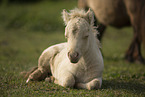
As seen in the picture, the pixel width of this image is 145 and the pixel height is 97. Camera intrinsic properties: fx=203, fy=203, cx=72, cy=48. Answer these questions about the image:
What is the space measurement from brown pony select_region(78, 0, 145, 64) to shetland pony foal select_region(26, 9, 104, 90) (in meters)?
2.79

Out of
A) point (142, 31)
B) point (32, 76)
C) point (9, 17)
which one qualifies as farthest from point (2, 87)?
point (9, 17)

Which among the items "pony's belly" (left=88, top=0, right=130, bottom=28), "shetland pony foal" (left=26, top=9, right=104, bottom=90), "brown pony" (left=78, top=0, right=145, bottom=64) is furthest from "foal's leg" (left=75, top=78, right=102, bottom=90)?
"pony's belly" (left=88, top=0, right=130, bottom=28)

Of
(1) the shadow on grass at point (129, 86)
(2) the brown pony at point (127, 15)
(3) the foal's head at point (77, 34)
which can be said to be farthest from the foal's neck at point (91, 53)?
(2) the brown pony at point (127, 15)

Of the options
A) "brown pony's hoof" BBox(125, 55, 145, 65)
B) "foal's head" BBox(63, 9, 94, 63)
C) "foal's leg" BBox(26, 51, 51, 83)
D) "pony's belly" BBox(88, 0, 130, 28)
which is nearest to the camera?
"foal's head" BBox(63, 9, 94, 63)

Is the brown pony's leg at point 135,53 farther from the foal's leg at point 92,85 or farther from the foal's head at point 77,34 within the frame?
the foal's head at point 77,34

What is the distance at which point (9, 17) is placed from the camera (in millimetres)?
16906

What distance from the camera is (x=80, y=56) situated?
306 cm

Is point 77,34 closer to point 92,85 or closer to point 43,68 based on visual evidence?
point 92,85

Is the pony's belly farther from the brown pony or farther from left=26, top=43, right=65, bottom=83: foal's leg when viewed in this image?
left=26, top=43, right=65, bottom=83: foal's leg

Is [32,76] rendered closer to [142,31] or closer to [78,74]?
[78,74]

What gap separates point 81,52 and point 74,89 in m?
0.66

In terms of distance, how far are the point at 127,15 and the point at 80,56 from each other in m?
4.54

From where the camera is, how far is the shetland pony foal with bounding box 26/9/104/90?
3.04 metres

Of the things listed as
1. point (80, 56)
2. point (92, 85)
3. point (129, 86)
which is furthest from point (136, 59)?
point (80, 56)
